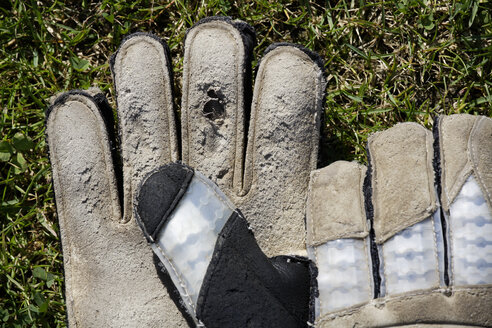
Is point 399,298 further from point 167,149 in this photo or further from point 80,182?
point 80,182

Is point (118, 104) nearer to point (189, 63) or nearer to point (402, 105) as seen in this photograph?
point (189, 63)

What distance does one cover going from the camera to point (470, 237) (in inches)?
61.7

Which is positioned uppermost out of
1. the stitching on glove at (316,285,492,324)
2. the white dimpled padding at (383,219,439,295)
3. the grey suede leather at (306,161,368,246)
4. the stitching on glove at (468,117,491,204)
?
the stitching on glove at (468,117,491,204)

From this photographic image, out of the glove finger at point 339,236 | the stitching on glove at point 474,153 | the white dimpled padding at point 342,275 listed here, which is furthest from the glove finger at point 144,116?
the stitching on glove at point 474,153

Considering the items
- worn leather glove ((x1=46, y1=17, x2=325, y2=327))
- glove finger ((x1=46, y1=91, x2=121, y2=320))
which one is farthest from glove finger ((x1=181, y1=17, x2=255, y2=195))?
glove finger ((x1=46, y1=91, x2=121, y2=320))

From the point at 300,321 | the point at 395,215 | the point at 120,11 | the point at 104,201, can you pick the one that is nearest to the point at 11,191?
the point at 104,201

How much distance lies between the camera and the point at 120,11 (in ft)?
8.07

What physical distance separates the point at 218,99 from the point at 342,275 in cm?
82

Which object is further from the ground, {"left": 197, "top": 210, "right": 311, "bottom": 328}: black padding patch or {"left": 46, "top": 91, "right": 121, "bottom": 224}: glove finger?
{"left": 46, "top": 91, "right": 121, "bottom": 224}: glove finger

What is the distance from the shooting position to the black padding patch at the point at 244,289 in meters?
1.59

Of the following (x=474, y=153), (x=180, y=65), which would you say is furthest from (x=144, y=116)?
(x=474, y=153)

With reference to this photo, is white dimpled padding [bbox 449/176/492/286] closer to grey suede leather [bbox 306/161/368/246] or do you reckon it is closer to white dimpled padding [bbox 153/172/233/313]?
grey suede leather [bbox 306/161/368/246]

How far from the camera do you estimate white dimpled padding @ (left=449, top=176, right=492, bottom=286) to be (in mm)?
1535

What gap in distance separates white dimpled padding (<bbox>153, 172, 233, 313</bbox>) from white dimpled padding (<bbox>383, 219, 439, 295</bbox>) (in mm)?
554
